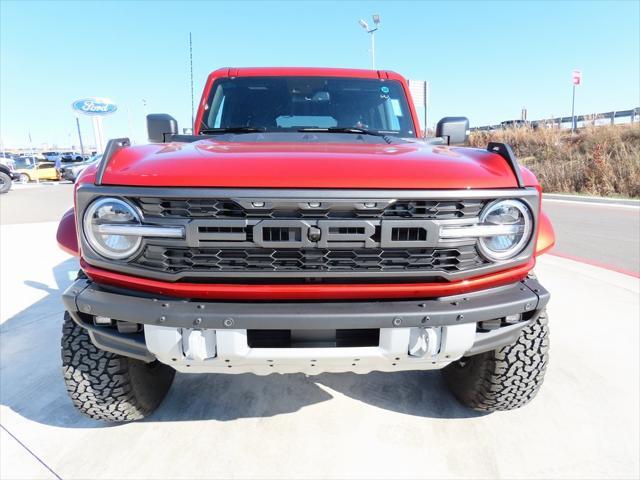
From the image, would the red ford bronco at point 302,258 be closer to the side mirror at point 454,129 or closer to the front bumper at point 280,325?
the front bumper at point 280,325

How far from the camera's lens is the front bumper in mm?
1490

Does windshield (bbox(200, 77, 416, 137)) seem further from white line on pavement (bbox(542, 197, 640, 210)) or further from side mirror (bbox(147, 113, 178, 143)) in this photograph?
white line on pavement (bbox(542, 197, 640, 210))

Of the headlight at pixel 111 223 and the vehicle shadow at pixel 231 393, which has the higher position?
the headlight at pixel 111 223

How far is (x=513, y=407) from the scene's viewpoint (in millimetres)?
2080

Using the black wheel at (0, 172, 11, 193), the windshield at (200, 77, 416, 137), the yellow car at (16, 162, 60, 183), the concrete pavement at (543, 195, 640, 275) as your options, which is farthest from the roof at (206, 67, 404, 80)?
the yellow car at (16, 162, 60, 183)

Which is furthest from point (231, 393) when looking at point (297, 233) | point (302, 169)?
point (302, 169)

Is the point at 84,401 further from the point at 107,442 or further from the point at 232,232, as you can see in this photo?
the point at 232,232

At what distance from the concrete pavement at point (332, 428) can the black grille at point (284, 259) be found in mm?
916

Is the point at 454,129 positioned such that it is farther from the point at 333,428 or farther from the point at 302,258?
the point at 333,428

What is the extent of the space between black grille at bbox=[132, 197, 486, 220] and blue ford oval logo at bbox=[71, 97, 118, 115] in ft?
92.7

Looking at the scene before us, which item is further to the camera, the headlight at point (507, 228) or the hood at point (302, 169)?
the headlight at point (507, 228)

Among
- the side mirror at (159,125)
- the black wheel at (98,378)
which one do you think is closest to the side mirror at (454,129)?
the side mirror at (159,125)

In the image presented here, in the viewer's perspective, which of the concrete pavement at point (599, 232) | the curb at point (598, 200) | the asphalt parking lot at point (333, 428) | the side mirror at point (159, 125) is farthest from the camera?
the curb at point (598, 200)

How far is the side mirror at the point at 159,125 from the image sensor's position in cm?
275
